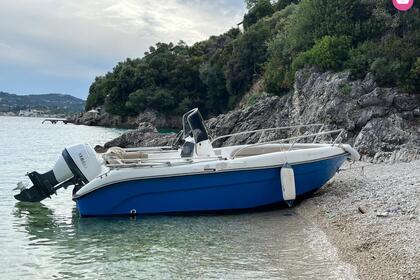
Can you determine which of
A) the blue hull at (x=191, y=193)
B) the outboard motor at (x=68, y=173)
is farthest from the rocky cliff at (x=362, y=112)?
the outboard motor at (x=68, y=173)

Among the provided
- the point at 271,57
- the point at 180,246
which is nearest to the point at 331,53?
the point at 271,57

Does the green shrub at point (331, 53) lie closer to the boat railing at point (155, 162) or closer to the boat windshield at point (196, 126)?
the boat windshield at point (196, 126)

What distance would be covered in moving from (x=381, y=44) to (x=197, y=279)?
20677mm

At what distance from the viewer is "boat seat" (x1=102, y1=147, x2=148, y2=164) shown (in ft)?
39.4

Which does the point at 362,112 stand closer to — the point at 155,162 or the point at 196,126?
the point at 196,126

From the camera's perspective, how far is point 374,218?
9516mm

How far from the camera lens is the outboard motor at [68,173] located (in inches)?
475

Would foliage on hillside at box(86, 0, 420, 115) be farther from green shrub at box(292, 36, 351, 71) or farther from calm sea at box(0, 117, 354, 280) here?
calm sea at box(0, 117, 354, 280)

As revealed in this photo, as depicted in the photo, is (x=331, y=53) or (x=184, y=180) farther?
(x=331, y=53)

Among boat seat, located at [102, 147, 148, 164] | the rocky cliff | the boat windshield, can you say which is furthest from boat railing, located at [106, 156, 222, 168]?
the rocky cliff

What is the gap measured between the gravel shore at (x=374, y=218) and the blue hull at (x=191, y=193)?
1.14 meters

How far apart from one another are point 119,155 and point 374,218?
644 cm

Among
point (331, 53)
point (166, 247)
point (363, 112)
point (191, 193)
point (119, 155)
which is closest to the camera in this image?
point (166, 247)

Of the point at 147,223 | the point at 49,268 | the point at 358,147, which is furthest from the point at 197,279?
the point at 358,147
